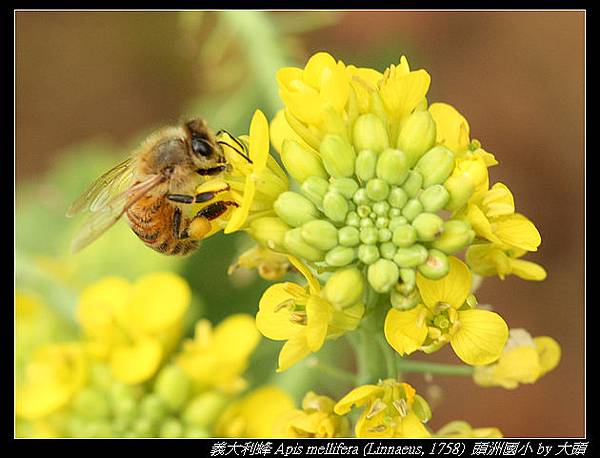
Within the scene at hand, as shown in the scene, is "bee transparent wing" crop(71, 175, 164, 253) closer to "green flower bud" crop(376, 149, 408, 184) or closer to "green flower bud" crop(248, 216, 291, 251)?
"green flower bud" crop(248, 216, 291, 251)

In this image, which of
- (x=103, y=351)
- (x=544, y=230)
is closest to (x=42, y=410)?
(x=103, y=351)

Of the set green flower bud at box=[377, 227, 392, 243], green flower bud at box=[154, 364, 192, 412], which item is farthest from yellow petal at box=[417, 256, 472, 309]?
green flower bud at box=[154, 364, 192, 412]

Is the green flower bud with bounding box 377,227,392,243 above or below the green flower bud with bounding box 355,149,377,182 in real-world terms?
below

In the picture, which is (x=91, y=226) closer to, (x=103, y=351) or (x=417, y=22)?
(x=103, y=351)

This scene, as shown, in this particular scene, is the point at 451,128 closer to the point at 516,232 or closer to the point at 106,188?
the point at 516,232

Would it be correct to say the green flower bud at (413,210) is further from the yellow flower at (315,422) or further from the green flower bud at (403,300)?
the yellow flower at (315,422)

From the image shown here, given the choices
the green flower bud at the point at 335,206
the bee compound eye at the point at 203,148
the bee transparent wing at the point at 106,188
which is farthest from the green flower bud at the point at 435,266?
the bee transparent wing at the point at 106,188
